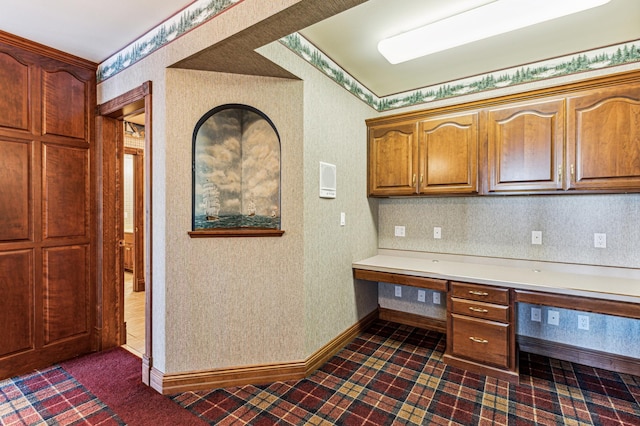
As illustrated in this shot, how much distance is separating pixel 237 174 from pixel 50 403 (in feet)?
6.41

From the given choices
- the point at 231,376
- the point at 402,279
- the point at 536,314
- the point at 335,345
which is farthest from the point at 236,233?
the point at 536,314

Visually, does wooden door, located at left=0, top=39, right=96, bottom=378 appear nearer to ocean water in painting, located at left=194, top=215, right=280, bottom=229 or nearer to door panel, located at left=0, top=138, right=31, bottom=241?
door panel, located at left=0, top=138, right=31, bottom=241

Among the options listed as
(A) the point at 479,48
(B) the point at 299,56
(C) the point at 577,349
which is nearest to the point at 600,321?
(C) the point at 577,349

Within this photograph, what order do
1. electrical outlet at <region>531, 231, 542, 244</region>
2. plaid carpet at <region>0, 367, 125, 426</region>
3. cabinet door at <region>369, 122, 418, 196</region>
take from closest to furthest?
plaid carpet at <region>0, 367, 125, 426</region> < electrical outlet at <region>531, 231, 542, 244</region> < cabinet door at <region>369, 122, 418, 196</region>

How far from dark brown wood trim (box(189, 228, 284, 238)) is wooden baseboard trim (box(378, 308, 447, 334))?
1899 millimetres

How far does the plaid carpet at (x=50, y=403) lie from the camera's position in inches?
76.0

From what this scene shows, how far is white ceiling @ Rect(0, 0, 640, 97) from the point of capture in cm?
199

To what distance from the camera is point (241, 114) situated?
2367 millimetres

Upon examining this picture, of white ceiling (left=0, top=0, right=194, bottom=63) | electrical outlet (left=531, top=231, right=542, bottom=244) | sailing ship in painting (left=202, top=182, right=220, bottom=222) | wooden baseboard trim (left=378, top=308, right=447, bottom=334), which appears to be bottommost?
wooden baseboard trim (left=378, top=308, right=447, bottom=334)

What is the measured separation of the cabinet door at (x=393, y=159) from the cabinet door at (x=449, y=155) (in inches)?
3.8

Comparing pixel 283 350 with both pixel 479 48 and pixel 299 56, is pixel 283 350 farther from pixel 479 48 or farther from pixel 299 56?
pixel 479 48

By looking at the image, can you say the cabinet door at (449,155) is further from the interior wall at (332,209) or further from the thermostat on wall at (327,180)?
the thermostat on wall at (327,180)

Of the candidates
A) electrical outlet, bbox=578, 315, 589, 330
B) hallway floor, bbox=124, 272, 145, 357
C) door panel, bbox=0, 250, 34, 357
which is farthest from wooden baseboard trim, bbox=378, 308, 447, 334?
door panel, bbox=0, 250, 34, 357

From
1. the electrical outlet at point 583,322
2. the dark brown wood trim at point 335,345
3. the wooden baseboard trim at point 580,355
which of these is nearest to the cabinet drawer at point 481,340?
the wooden baseboard trim at point 580,355
